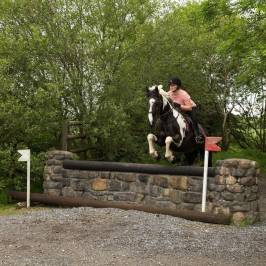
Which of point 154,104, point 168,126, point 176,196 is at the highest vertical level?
point 154,104

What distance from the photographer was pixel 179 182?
36.7 feet

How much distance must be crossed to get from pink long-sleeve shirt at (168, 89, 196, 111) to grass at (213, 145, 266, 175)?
9.33 metres

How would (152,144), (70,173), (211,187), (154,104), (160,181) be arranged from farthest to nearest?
(70,173) < (160,181) < (152,144) < (211,187) < (154,104)

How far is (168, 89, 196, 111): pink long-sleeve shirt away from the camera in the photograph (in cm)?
1120

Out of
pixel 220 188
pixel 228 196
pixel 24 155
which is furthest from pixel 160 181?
pixel 24 155

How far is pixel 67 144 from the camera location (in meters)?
15.5

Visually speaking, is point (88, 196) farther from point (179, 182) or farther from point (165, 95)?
point (165, 95)

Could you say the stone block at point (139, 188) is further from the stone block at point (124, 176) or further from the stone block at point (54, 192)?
the stone block at point (54, 192)

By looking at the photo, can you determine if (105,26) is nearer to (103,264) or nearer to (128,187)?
(128,187)

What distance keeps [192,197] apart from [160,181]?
0.84 meters

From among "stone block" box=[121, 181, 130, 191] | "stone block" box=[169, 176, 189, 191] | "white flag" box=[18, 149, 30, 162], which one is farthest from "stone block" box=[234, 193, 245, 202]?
"white flag" box=[18, 149, 30, 162]

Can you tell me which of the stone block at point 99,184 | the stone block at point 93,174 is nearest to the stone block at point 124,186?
the stone block at point 99,184

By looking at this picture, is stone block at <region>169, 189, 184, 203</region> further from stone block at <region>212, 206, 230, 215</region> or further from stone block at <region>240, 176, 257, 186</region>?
stone block at <region>240, 176, 257, 186</region>

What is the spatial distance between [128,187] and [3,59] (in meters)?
4.52
